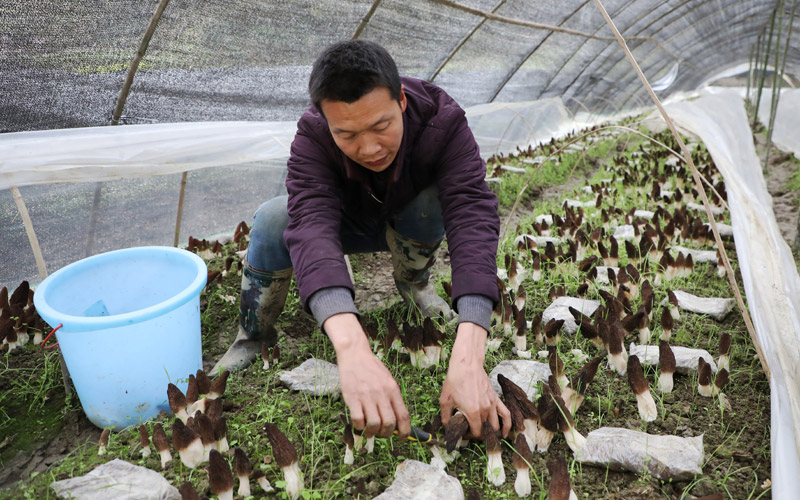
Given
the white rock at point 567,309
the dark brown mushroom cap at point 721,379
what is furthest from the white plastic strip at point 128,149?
the dark brown mushroom cap at point 721,379

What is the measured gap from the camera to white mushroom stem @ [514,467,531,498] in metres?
1.95

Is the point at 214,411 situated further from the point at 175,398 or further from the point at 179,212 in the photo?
the point at 179,212

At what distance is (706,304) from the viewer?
3318mm

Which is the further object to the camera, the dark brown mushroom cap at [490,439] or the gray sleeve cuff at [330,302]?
the gray sleeve cuff at [330,302]

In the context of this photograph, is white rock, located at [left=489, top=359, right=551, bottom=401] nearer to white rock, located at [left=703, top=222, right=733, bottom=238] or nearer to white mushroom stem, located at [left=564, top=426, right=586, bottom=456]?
white mushroom stem, located at [left=564, top=426, right=586, bottom=456]

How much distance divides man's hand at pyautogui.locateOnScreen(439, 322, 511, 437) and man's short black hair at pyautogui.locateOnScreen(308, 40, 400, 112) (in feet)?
3.15

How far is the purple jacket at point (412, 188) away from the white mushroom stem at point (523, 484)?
25.5 inches

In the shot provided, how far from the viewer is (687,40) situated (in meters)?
13.3

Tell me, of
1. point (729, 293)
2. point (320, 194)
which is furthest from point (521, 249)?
point (320, 194)

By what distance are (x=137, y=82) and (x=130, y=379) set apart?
2.37 meters

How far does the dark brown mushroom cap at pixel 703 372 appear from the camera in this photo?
242 centimetres

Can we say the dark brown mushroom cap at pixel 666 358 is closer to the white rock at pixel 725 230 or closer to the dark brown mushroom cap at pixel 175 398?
the dark brown mushroom cap at pixel 175 398

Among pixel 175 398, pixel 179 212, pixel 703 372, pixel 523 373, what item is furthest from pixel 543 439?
pixel 179 212

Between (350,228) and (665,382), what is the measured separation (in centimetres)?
171
